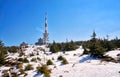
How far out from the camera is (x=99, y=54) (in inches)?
1638

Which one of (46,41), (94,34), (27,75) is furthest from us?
(46,41)

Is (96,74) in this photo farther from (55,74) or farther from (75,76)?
(55,74)

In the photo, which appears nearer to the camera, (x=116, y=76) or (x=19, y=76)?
(x=116, y=76)

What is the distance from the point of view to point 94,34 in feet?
160

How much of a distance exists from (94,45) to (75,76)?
681 inches

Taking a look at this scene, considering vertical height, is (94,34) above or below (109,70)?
above

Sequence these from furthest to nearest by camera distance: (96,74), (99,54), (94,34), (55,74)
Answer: (94,34) < (99,54) < (55,74) < (96,74)

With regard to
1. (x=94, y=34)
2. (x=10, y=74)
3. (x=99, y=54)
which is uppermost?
(x=94, y=34)

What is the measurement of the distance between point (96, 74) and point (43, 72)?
9968 mm

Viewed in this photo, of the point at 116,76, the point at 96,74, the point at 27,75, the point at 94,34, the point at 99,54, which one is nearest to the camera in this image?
the point at 116,76

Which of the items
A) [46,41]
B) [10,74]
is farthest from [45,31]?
[10,74]

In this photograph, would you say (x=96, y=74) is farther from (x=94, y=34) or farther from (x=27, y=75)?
(x=94, y=34)

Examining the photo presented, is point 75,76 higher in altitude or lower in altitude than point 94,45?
lower

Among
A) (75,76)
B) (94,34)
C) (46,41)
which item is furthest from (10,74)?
(46,41)
